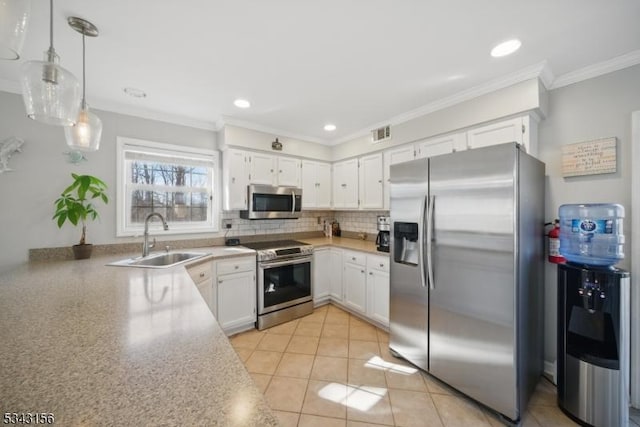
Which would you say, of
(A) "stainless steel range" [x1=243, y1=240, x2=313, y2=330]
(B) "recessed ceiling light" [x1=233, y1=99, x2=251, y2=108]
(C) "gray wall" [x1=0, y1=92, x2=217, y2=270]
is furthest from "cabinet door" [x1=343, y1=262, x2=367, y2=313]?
(C) "gray wall" [x1=0, y1=92, x2=217, y2=270]

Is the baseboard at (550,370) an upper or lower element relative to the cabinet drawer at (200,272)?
lower

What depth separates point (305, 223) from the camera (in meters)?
4.03

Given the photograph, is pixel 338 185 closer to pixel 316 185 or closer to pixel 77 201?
pixel 316 185

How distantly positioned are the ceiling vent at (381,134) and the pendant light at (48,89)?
9.09 ft

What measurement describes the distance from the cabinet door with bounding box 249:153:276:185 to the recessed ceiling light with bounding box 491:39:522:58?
8.23ft

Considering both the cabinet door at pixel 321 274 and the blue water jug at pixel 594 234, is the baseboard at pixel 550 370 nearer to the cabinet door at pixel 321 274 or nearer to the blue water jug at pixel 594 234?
the blue water jug at pixel 594 234

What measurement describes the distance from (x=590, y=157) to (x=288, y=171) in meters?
3.01

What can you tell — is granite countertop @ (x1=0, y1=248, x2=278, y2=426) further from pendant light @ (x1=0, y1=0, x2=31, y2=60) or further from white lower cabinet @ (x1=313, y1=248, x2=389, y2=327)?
white lower cabinet @ (x1=313, y1=248, x2=389, y2=327)

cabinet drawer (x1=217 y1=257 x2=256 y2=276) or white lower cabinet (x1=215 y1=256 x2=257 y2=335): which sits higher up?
cabinet drawer (x1=217 y1=257 x2=256 y2=276)

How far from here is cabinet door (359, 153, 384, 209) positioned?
3.19 meters

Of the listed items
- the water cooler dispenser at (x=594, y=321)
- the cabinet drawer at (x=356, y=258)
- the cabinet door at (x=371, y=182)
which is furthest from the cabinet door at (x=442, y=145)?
the cabinet drawer at (x=356, y=258)

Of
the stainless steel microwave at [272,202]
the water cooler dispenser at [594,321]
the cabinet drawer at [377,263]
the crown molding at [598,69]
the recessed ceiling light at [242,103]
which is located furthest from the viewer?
the stainless steel microwave at [272,202]

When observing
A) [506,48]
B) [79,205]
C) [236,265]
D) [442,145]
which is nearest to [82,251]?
[79,205]

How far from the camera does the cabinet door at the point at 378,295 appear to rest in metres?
2.71
